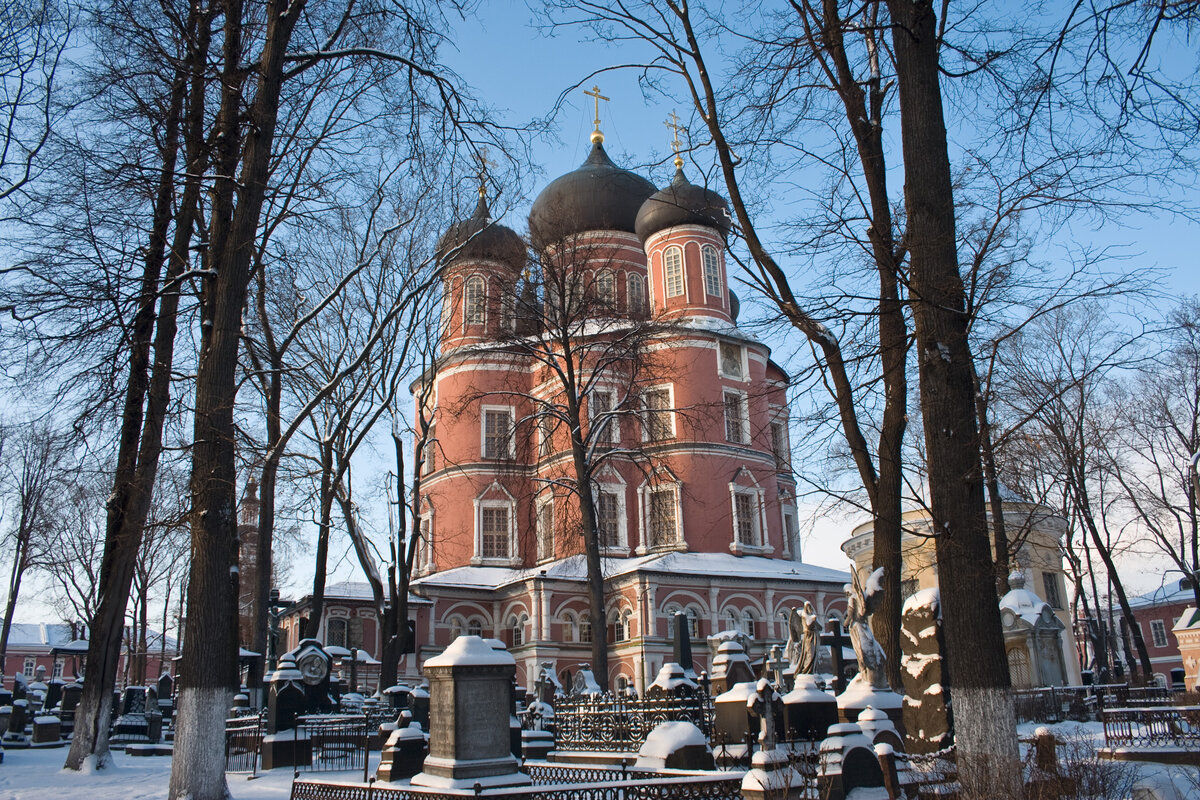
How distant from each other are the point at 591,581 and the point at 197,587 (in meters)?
9.99

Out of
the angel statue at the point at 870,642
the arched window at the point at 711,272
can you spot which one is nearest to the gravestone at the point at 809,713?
the angel statue at the point at 870,642

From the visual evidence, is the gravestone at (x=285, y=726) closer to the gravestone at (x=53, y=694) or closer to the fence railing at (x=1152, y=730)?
the fence railing at (x=1152, y=730)

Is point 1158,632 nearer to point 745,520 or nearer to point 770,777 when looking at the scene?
point 745,520

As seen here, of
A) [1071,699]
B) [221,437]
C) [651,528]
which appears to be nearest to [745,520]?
[651,528]

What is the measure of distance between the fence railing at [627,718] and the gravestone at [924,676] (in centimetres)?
280

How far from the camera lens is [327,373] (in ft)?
69.0

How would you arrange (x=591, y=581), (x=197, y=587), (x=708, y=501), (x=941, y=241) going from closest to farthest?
(x=941, y=241) < (x=197, y=587) < (x=591, y=581) < (x=708, y=501)

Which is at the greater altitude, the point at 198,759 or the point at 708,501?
the point at 708,501

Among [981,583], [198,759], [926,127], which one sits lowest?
[198,759]

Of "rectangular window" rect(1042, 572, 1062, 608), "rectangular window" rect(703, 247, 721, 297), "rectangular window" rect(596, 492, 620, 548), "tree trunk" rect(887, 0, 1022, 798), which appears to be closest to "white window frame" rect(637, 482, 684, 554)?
"rectangular window" rect(596, 492, 620, 548)

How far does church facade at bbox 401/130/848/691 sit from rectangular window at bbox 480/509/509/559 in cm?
6

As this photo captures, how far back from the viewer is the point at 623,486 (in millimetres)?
32500

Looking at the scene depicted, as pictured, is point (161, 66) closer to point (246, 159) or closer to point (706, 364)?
point (246, 159)

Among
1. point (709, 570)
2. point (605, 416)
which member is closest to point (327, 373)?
point (605, 416)
